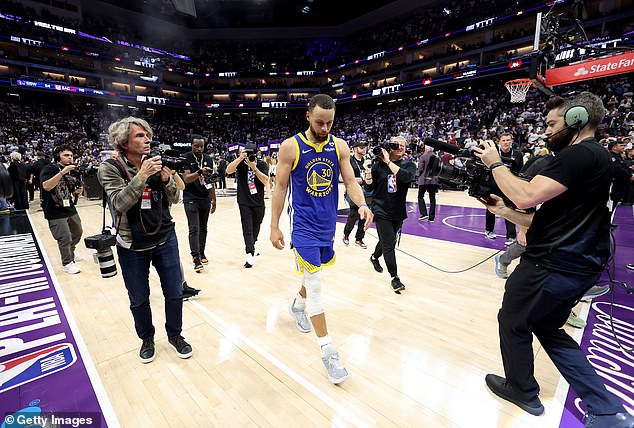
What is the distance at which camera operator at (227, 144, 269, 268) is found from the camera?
4443mm

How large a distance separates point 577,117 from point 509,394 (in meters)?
1.83

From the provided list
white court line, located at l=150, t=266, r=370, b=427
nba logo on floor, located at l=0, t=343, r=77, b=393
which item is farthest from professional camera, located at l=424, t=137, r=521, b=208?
nba logo on floor, located at l=0, t=343, r=77, b=393

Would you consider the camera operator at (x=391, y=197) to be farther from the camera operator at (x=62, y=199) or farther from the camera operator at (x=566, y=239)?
the camera operator at (x=62, y=199)

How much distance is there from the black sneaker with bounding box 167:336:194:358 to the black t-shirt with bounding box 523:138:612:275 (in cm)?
271

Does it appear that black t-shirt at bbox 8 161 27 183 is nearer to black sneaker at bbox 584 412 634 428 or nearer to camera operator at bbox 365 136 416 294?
camera operator at bbox 365 136 416 294

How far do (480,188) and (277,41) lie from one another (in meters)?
46.0

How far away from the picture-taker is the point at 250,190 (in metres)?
4.64

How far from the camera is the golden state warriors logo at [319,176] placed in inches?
92.7

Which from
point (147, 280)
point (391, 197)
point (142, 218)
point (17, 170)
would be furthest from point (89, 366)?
point (17, 170)

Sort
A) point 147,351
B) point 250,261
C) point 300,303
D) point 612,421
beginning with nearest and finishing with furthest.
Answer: point 612,421, point 147,351, point 300,303, point 250,261

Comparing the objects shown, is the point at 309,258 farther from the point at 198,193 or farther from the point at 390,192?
the point at 198,193

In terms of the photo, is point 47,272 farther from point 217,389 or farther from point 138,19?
point 138,19

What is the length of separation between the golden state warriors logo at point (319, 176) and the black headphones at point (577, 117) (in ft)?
4.92

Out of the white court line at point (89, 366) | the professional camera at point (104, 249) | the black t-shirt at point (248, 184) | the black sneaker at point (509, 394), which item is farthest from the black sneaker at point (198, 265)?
the black sneaker at point (509, 394)
